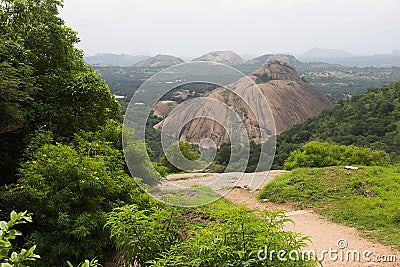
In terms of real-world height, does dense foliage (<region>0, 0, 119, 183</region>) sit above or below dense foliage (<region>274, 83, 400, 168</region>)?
above

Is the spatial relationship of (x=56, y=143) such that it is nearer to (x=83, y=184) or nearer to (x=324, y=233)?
(x=83, y=184)

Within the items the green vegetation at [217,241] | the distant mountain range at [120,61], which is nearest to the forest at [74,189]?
the green vegetation at [217,241]

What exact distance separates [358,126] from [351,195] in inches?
659

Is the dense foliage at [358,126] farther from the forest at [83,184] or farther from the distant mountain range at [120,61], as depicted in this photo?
the distant mountain range at [120,61]

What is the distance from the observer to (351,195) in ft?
30.0

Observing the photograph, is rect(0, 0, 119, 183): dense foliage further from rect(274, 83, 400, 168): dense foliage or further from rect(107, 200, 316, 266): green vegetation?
rect(274, 83, 400, 168): dense foliage

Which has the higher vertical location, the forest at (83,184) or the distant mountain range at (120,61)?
the distant mountain range at (120,61)

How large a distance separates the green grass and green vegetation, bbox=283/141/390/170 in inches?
57.6

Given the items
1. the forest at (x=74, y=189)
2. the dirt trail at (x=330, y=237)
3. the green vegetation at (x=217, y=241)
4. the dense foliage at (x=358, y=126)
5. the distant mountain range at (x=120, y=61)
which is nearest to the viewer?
the green vegetation at (x=217, y=241)

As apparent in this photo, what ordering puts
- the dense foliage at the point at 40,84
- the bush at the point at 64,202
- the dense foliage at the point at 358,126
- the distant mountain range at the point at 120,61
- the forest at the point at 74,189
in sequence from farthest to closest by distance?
the distant mountain range at the point at 120,61 → the dense foliage at the point at 358,126 → the dense foliage at the point at 40,84 → the bush at the point at 64,202 → the forest at the point at 74,189

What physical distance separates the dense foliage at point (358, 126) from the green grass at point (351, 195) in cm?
894

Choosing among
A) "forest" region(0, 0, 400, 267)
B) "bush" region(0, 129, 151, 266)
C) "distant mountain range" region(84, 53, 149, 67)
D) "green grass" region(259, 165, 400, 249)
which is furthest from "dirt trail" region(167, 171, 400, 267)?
"distant mountain range" region(84, 53, 149, 67)

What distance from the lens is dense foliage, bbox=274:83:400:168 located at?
71.3ft

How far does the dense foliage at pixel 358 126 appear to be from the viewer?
71.3 ft
